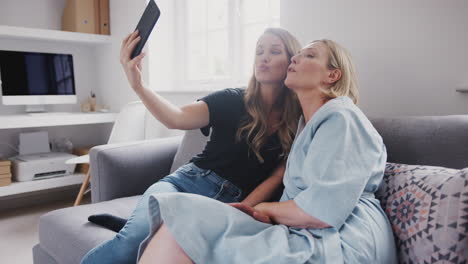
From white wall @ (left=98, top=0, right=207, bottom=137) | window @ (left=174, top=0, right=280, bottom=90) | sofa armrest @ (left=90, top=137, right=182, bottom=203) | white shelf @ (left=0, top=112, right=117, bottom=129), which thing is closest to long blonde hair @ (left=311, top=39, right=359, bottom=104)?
sofa armrest @ (left=90, top=137, right=182, bottom=203)

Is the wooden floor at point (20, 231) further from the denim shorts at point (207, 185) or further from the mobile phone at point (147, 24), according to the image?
the mobile phone at point (147, 24)

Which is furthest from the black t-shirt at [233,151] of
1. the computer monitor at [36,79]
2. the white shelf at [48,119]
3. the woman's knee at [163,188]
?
the computer monitor at [36,79]

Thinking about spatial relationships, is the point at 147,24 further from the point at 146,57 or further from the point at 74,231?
the point at 146,57

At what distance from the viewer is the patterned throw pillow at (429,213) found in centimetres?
87

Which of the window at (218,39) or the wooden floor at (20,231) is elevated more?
the window at (218,39)

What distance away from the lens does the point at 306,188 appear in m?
0.98

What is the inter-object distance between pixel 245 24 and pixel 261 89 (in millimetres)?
1273

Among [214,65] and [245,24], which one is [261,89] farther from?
[214,65]

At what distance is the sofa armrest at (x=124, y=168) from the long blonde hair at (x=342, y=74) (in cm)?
102

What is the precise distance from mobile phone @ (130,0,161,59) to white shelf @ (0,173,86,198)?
80.7 inches

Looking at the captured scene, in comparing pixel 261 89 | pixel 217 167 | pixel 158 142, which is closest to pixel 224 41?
pixel 158 142

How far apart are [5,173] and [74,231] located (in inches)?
69.6

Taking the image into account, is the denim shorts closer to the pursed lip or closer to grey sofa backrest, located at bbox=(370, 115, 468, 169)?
the pursed lip

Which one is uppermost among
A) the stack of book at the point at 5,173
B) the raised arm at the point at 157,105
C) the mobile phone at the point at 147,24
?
the mobile phone at the point at 147,24
